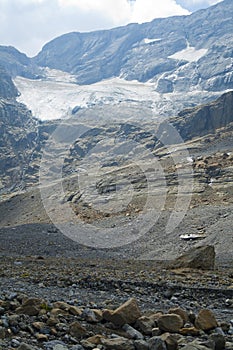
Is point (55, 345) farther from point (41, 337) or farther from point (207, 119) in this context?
point (207, 119)

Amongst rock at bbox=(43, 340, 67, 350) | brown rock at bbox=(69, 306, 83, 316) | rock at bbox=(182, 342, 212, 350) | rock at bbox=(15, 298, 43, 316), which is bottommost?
rock at bbox=(43, 340, 67, 350)

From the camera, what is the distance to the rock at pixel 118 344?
23.1 feet

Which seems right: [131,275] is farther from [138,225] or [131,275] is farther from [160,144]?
[160,144]

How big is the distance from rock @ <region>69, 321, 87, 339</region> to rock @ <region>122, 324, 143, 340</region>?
76cm

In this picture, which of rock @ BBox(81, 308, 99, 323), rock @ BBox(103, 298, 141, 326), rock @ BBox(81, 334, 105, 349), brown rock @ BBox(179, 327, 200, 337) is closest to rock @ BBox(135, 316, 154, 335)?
rock @ BBox(103, 298, 141, 326)

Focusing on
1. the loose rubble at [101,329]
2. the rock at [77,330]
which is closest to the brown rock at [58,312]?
the loose rubble at [101,329]

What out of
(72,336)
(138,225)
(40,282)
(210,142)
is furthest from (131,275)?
(210,142)

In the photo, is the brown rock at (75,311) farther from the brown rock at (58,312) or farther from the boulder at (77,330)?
the boulder at (77,330)

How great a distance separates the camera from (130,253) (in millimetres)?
34906

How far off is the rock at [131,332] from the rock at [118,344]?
621 millimetres

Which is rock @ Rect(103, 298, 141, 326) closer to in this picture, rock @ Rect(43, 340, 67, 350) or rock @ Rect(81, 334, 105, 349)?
rock @ Rect(81, 334, 105, 349)

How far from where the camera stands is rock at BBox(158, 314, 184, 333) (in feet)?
26.9

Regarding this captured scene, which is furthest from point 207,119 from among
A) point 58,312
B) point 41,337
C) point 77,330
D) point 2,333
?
point 2,333

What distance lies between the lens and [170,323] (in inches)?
324
